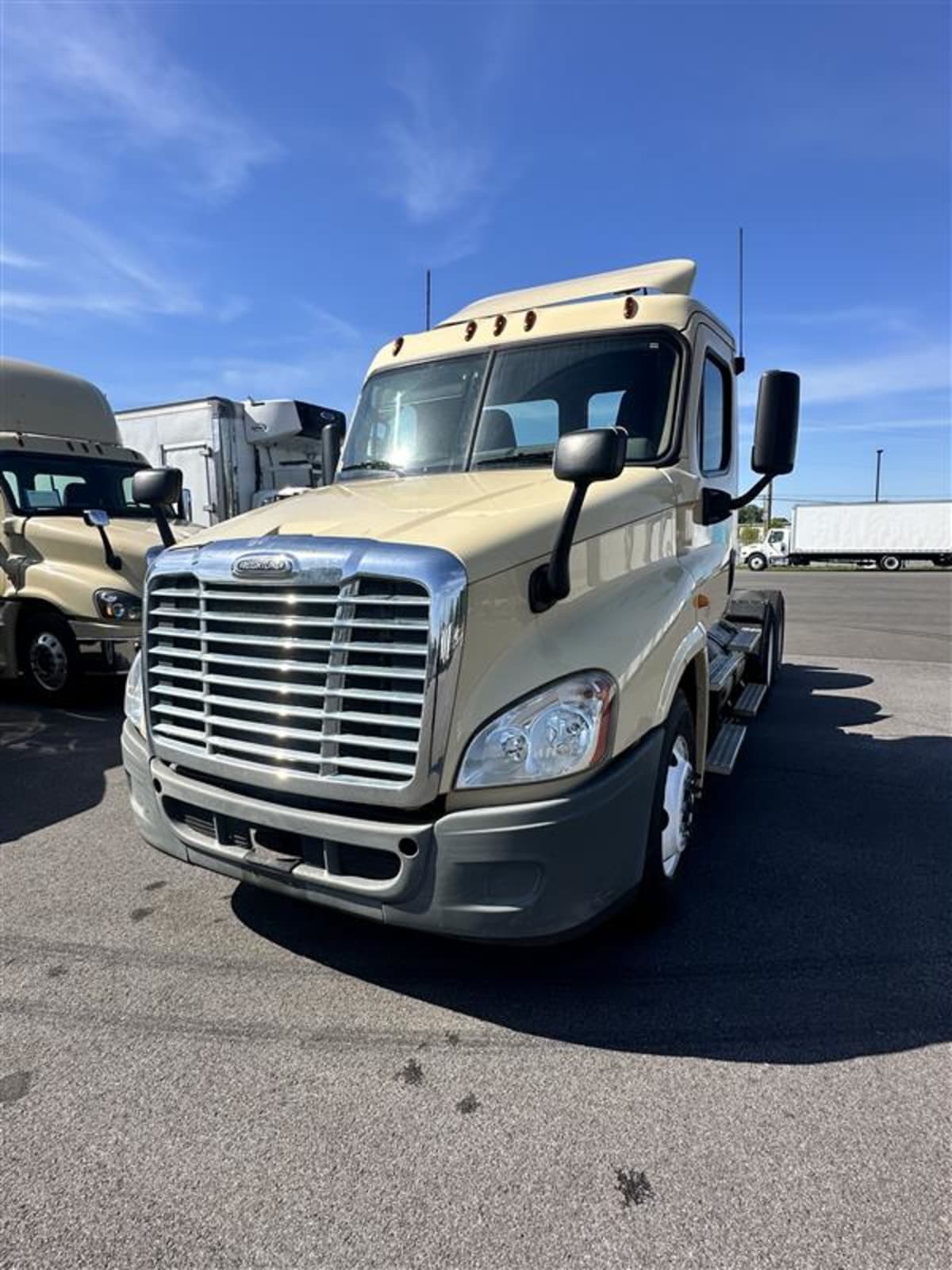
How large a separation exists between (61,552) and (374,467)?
4.50 meters

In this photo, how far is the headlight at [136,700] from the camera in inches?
125

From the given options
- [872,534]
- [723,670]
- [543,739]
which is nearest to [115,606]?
[723,670]

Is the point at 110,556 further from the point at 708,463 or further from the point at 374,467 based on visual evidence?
the point at 708,463

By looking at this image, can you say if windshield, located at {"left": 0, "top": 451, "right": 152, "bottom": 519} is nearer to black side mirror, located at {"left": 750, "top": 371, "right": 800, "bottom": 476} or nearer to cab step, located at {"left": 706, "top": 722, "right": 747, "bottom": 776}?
cab step, located at {"left": 706, "top": 722, "right": 747, "bottom": 776}

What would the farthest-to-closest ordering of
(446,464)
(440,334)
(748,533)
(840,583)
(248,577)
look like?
(748,533)
(840,583)
(440,334)
(446,464)
(248,577)

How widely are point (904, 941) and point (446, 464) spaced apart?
116 inches

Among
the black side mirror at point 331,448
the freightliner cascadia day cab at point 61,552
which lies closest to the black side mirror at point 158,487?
the black side mirror at point 331,448

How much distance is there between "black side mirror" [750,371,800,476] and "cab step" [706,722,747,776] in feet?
5.00

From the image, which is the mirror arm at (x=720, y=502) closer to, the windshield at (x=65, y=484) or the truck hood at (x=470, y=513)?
the truck hood at (x=470, y=513)

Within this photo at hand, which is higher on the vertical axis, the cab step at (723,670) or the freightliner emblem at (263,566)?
the freightliner emblem at (263,566)

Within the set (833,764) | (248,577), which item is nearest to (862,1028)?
(248,577)

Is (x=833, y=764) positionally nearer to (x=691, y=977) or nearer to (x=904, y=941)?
(x=904, y=941)

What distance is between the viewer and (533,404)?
3869 mm

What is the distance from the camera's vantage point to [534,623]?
8.45ft
